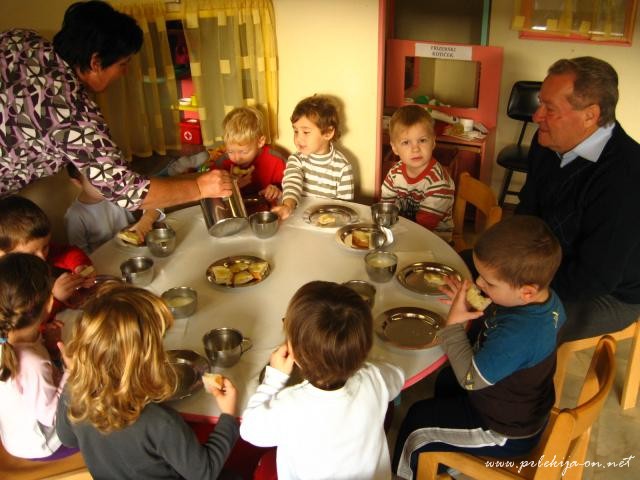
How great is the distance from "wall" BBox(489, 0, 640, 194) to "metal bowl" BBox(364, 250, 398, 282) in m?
2.69

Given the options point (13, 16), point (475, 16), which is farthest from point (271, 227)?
point (475, 16)

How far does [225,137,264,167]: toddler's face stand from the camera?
3100mm

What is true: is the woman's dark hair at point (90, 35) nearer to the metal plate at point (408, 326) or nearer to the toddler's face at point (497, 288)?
the metal plate at point (408, 326)

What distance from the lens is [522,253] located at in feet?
5.23

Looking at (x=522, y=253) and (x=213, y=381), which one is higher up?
(x=522, y=253)

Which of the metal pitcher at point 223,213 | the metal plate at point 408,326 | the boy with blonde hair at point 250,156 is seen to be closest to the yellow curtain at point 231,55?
the boy with blonde hair at point 250,156

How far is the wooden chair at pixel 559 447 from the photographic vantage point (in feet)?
4.72

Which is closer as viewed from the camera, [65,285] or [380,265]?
[65,285]

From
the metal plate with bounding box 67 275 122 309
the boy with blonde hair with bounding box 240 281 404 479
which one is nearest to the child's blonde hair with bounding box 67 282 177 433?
the boy with blonde hair with bounding box 240 281 404 479

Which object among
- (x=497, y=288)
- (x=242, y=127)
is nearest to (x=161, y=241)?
(x=242, y=127)

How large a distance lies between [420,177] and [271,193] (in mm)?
784

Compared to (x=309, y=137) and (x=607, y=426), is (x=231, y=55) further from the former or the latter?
(x=607, y=426)

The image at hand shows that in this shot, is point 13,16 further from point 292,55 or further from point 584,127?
point 584,127

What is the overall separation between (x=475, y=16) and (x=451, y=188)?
8.02 ft
